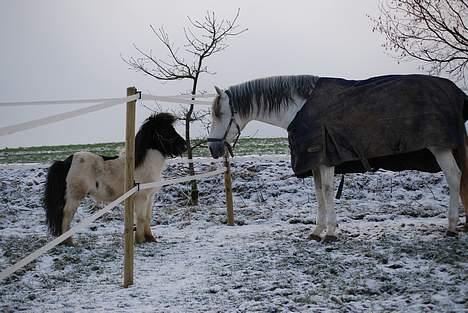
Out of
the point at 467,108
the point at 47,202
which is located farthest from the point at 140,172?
the point at 467,108

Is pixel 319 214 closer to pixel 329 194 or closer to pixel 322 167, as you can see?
pixel 329 194

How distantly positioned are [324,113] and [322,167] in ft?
1.90

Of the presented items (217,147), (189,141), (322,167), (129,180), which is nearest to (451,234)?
(322,167)

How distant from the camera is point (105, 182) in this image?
5.54 meters

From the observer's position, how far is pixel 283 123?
5.05 m

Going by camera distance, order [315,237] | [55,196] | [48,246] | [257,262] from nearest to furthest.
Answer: [48,246] < [257,262] < [315,237] < [55,196]

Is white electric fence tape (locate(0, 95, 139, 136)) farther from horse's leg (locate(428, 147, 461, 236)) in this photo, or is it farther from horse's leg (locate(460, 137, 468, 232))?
horse's leg (locate(460, 137, 468, 232))

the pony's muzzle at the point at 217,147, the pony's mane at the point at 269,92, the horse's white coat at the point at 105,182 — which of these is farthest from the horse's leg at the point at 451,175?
the horse's white coat at the point at 105,182

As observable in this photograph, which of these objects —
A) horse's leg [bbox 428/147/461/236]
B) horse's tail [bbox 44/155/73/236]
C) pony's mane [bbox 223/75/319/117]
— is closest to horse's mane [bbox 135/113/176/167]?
horse's tail [bbox 44/155/73/236]

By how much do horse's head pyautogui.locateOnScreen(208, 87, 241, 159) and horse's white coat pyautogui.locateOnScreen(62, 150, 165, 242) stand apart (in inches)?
39.7

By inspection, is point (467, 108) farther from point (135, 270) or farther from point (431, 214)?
point (135, 270)

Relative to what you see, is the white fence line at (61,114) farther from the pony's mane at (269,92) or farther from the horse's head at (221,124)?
the pony's mane at (269,92)

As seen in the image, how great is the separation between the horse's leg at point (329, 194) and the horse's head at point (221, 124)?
43.0 inches

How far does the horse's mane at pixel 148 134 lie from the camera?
5.61 meters
